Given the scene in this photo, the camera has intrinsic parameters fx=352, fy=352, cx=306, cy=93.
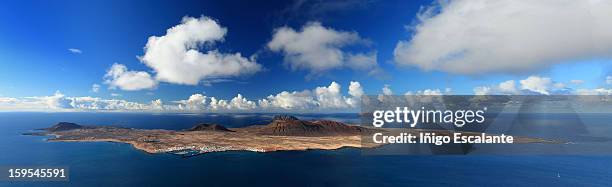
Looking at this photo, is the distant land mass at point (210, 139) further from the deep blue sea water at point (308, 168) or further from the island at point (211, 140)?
the deep blue sea water at point (308, 168)

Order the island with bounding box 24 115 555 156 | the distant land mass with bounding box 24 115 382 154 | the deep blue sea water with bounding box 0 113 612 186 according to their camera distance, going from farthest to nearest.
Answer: the distant land mass with bounding box 24 115 382 154, the island with bounding box 24 115 555 156, the deep blue sea water with bounding box 0 113 612 186

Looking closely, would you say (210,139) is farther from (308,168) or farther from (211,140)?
(308,168)

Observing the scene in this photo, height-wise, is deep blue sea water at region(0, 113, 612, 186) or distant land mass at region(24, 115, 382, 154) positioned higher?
distant land mass at region(24, 115, 382, 154)

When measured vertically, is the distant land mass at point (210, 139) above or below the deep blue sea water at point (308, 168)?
above

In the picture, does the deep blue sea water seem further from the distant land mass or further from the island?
the distant land mass

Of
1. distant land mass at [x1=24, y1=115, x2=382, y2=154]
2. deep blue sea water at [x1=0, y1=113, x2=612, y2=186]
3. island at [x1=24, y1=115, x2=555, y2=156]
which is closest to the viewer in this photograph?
deep blue sea water at [x1=0, y1=113, x2=612, y2=186]

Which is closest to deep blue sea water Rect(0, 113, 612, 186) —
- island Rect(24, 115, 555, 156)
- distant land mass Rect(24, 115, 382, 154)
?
island Rect(24, 115, 555, 156)

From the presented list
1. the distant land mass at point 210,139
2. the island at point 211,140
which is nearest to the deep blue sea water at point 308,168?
the island at point 211,140

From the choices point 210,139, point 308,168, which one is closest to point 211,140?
point 210,139
